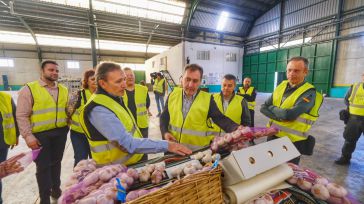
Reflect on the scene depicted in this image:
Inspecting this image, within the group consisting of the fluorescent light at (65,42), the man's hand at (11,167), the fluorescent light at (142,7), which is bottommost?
the man's hand at (11,167)

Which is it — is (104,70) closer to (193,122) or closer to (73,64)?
(193,122)

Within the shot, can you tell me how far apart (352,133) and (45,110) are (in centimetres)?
502

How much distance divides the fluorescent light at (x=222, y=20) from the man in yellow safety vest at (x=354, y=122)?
16.1 meters

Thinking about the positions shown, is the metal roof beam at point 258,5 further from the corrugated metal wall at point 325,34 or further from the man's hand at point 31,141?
the man's hand at point 31,141

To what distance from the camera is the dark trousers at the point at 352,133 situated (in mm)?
3223

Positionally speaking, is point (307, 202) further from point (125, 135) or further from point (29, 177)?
point (29, 177)

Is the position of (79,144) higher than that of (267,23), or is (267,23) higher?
(267,23)

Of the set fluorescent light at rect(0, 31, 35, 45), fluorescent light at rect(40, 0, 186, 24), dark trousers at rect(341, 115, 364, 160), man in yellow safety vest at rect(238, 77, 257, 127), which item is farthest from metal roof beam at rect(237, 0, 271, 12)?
fluorescent light at rect(0, 31, 35, 45)

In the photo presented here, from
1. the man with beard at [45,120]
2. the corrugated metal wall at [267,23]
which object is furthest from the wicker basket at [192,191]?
the corrugated metal wall at [267,23]

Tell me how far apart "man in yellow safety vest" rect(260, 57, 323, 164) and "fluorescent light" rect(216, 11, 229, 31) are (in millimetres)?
17389

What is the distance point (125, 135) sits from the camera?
115cm

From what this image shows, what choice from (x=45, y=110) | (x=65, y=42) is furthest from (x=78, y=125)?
(x=65, y=42)

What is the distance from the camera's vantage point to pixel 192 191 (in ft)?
2.19

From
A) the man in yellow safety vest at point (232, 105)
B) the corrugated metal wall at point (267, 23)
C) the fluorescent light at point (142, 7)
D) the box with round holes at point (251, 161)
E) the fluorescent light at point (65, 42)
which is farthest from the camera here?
the fluorescent light at point (65, 42)
